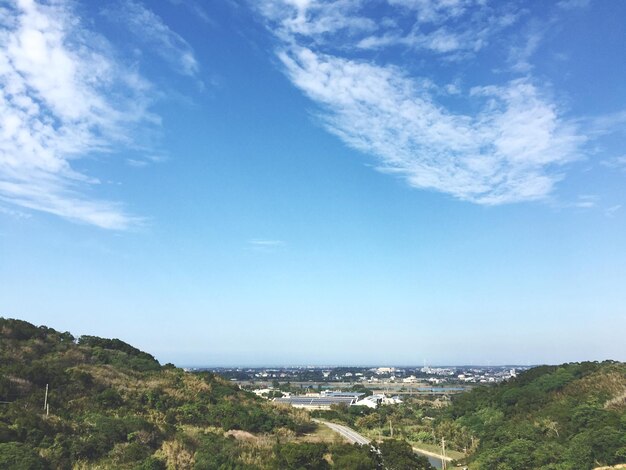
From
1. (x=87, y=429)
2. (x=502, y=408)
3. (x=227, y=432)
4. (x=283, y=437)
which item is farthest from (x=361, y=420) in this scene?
(x=87, y=429)

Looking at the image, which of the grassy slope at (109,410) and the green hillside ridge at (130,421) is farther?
the grassy slope at (109,410)

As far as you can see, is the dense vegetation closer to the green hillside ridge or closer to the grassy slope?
the green hillside ridge

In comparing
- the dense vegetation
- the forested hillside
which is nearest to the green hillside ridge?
the forested hillside

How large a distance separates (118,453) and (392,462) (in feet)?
56.7

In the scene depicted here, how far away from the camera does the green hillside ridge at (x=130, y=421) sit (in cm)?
2773

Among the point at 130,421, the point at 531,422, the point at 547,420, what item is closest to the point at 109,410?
the point at 130,421

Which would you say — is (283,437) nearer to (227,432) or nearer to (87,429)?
(227,432)

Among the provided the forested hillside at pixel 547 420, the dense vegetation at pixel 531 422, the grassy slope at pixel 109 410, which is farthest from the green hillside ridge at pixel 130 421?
the dense vegetation at pixel 531 422

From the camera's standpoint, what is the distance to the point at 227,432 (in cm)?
3984

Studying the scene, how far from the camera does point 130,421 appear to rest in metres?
33.9

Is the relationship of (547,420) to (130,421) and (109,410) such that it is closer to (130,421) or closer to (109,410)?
(130,421)

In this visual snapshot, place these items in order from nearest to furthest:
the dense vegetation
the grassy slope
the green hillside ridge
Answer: the green hillside ridge, the grassy slope, the dense vegetation

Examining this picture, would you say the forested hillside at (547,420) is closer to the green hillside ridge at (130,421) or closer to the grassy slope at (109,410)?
the green hillside ridge at (130,421)

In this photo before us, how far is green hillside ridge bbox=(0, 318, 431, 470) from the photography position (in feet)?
91.0
